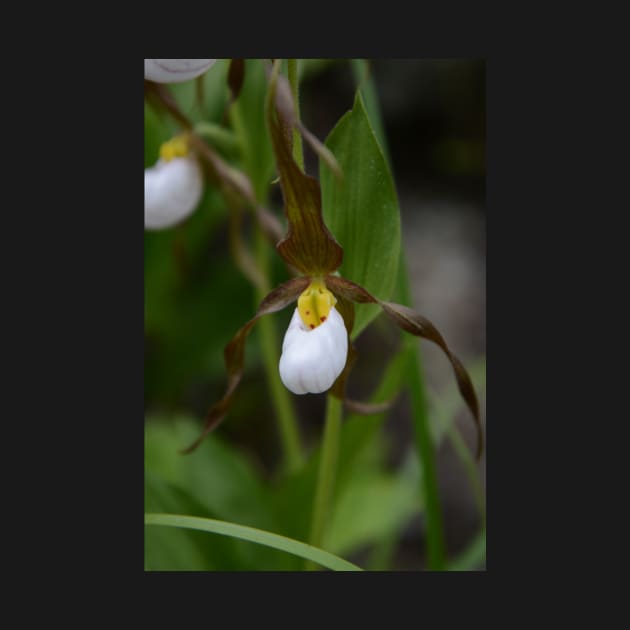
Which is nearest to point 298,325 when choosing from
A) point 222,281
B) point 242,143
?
point 242,143

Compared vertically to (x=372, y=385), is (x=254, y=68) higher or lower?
higher

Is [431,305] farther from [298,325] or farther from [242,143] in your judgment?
[298,325]

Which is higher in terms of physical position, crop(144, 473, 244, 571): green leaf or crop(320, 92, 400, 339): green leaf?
crop(320, 92, 400, 339): green leaf

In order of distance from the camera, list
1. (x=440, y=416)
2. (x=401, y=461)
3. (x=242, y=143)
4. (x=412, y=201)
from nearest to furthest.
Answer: (x=440, y=416)
(x=242, y=143)
(x=401, y=461)
(x=412, y=201)

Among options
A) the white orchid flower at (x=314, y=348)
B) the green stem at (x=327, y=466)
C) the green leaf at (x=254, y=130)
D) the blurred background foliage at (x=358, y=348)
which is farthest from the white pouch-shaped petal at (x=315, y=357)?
the green leaf at (x=254, y=130)

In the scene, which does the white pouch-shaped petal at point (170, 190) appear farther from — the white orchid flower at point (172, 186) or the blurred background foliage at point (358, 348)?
the blurred background foliage at point (358, 348)

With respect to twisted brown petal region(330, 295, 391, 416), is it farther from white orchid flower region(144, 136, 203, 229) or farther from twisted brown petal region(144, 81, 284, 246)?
white orchid flower region(144, 136, 203, 229)

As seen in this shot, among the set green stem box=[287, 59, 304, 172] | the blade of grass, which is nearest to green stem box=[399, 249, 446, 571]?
the blade of grass
